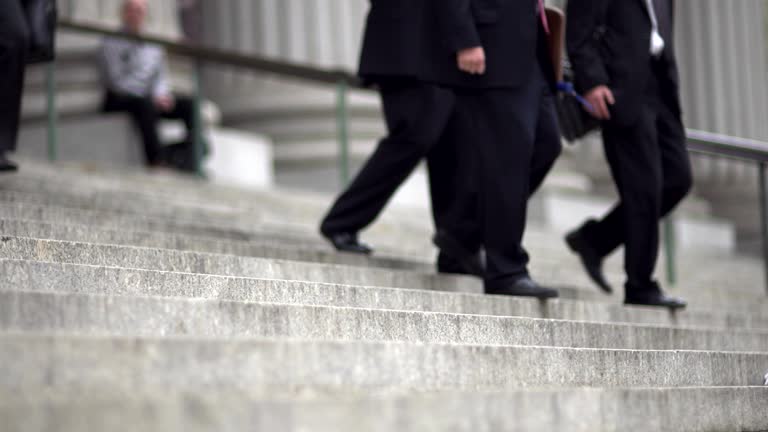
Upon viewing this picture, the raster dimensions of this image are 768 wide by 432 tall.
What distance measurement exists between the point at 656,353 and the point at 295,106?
957 centimetres

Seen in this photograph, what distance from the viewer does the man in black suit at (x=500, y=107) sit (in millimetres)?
5082

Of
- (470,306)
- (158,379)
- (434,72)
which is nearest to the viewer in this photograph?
(158,379)

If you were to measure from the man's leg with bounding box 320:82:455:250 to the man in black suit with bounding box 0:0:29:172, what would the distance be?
1.18 meters

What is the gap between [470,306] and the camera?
184 inches

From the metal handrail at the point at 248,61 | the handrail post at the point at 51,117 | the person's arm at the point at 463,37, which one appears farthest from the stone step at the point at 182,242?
the handrail post at the point at 51,117

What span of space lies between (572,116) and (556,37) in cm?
Answer: 42

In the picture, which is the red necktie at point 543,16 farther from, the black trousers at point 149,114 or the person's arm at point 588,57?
the black trousers at point 149,114

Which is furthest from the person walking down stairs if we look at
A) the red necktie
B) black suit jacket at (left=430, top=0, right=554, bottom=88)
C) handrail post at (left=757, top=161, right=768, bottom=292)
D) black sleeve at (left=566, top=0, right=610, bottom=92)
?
handrail post at (left=757, top=161, right=768, bottom=292)

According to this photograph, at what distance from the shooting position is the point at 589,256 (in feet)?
21.2

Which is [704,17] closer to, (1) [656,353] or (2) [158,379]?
(1) [656,353]

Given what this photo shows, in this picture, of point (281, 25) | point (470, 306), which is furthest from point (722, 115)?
point (470, 306)

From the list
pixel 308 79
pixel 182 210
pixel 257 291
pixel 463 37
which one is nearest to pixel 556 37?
pixel 463 37

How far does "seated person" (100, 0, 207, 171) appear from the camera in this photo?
10.2 m

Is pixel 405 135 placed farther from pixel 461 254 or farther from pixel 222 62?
pixel 222 62
